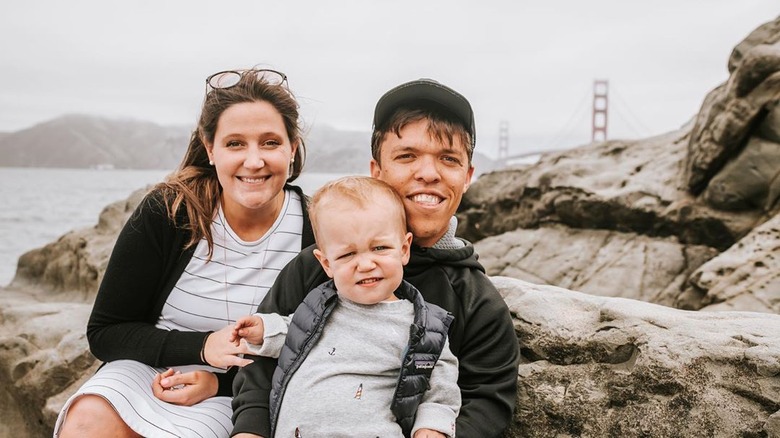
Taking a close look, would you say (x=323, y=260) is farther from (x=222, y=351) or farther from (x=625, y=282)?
(x=625, y=282)

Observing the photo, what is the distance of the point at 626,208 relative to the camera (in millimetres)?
7836

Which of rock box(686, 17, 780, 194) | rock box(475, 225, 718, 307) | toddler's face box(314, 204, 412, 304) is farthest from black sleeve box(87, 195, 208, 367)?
rock box(686, 17, 780, 194)

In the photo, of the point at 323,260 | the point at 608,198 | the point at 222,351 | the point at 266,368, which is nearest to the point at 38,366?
the point at 222,351

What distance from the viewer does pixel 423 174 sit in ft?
7.04

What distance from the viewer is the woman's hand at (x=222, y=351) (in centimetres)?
218

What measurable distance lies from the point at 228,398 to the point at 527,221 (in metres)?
7.48

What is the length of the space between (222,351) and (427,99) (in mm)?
1153

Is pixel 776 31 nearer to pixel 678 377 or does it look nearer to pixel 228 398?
pixel 678 377

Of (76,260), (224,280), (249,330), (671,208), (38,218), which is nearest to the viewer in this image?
(249,330)

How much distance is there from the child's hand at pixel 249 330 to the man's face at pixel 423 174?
0.61 m

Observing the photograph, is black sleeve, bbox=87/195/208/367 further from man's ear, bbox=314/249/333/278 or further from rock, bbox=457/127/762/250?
rock, bbox=457/127/762/250

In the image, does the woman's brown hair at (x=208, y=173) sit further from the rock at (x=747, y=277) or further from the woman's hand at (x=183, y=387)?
the rock at (x=747, y=277)

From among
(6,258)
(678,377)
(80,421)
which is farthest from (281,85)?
(6,258)

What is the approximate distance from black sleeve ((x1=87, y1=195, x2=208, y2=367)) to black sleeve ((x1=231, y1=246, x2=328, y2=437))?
43 centimetres
